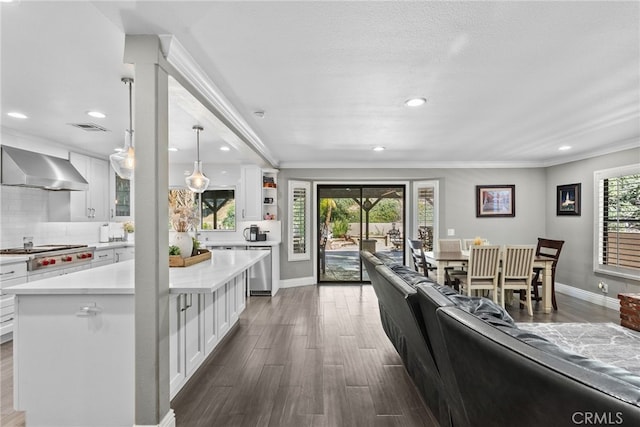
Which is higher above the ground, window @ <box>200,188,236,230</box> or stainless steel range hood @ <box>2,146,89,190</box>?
stainless steel range hood @ <box>2,146,89,190</box>

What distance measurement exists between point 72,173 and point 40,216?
29.9 inches

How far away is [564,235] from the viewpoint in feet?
18.7

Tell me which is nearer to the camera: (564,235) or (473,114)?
(473,114)

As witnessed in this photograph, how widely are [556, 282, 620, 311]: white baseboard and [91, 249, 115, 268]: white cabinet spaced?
767cm

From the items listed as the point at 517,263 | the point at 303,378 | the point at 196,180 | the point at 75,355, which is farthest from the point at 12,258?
the point at 517,263

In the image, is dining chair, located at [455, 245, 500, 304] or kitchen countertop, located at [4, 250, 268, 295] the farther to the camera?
dining chair, located at [455, 245, 500, 304]

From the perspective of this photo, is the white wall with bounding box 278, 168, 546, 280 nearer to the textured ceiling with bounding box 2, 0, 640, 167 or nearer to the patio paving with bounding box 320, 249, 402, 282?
the patio paving with bounding box 320, 249, 402, 282

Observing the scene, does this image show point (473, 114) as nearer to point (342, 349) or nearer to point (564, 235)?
point (342, 349)

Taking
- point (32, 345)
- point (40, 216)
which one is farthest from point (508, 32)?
point (40, 216)

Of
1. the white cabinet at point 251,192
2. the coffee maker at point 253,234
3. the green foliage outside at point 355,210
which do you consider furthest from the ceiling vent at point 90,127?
the green foliage outside at point 355,210

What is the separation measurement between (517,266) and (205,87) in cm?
427

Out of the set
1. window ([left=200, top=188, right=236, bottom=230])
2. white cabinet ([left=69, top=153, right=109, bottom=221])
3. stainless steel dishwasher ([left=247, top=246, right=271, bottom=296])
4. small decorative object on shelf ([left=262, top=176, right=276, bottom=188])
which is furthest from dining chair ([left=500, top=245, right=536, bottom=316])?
white cabinet ([left=69, top=153, right=109, bottom=221])

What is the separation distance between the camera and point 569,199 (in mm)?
5535

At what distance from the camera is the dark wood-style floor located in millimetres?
2176
